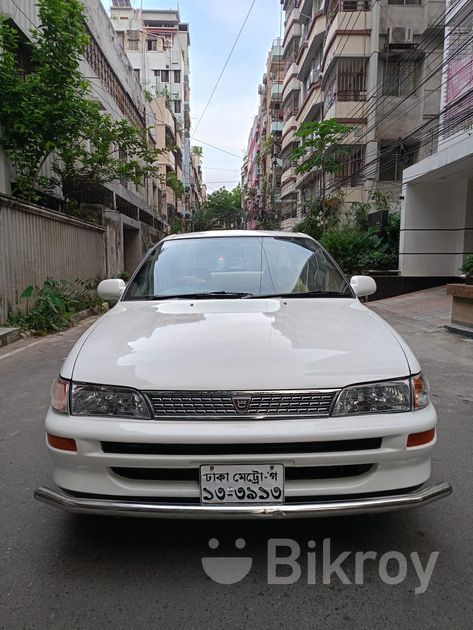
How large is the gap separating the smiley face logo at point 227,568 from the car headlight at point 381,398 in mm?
786

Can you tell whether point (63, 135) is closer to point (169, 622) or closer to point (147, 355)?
point (147, 355)

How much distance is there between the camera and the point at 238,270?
3281mm

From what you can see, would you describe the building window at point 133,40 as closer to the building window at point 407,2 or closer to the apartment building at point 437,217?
the building window at point 407,2

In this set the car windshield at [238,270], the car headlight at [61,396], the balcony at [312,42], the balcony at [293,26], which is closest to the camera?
the car headlight at [61,396]

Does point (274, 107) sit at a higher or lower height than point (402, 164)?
higher

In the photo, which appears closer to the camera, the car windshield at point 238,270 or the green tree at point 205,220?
the car windshield at point 238,270

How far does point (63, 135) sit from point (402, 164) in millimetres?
16963

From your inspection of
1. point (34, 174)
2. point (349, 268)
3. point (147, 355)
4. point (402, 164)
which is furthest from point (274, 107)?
point (147, 355)

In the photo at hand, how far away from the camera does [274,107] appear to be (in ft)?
152

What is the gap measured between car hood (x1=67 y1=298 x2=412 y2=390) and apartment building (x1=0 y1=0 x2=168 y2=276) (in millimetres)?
8382

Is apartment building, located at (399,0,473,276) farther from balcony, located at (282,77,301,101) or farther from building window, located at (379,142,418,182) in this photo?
→ balcony, located at (282,77,301,101)

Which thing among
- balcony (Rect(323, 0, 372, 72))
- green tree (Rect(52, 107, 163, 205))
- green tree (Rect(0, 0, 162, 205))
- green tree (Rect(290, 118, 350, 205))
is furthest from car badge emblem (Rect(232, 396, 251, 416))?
balcony (Rect(323, 0, 372, 72))

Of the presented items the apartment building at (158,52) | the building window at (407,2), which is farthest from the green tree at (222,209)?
the building window at (407,2)

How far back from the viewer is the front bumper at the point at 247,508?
1794 millimetres
